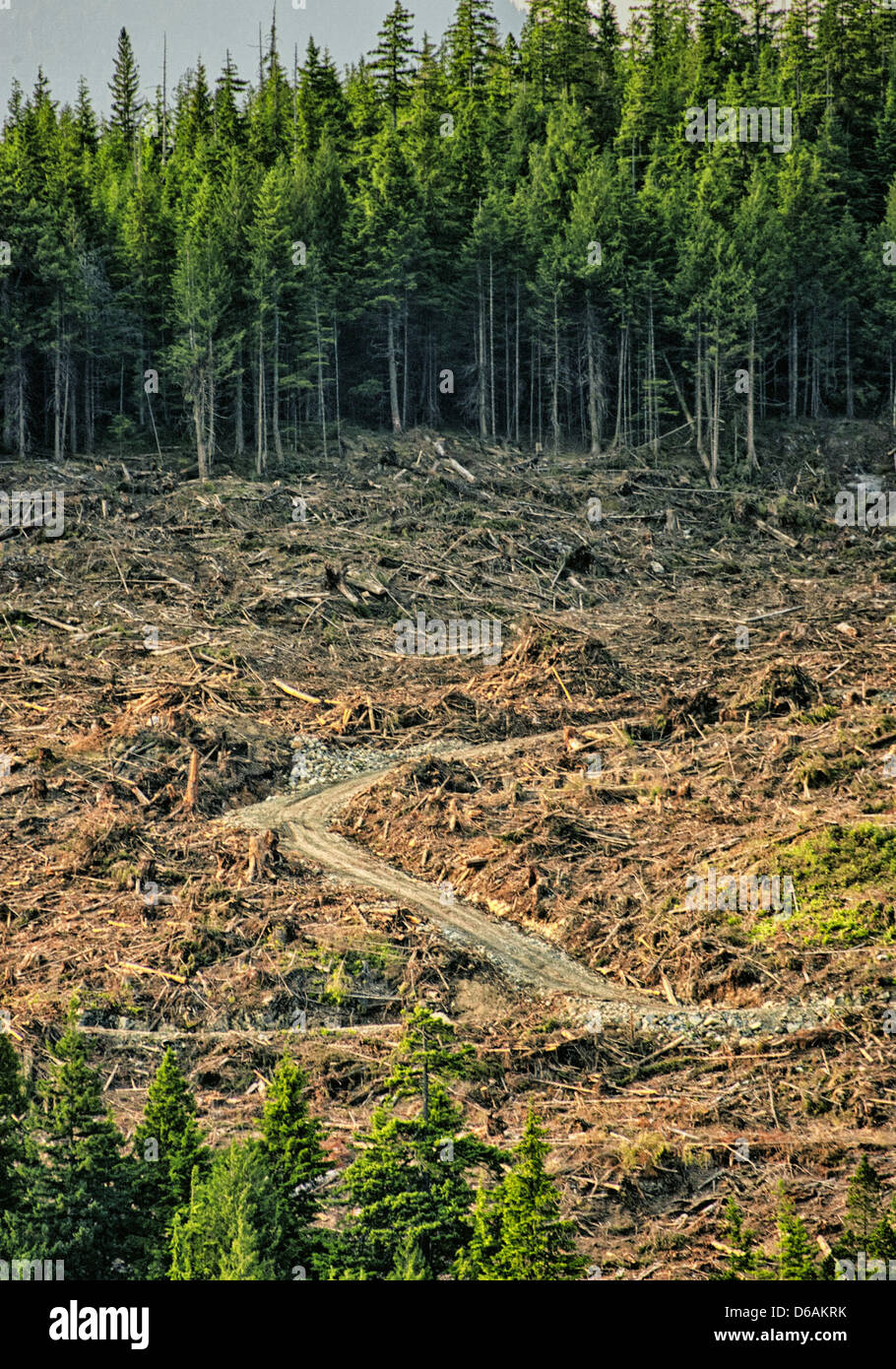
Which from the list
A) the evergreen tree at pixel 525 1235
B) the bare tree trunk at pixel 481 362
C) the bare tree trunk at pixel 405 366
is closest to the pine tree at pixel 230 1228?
the evergreen tree at pixel 525 1235

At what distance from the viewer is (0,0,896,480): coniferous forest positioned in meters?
54.1

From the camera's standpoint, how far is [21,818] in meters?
23.3

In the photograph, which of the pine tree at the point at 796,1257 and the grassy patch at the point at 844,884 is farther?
the grassy patch at the point at 844,884

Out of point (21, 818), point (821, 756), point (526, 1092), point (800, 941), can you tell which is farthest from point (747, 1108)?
point (21, 818)

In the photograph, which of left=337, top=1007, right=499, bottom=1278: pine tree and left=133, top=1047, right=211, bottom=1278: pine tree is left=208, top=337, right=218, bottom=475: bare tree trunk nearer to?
left=133, top=1047, right=211, bottom=1278: pine tree

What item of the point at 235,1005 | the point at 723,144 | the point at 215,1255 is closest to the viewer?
the point at 215,1255

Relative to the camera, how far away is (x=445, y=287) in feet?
205

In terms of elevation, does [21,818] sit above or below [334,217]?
below

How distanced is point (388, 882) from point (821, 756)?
8216mm

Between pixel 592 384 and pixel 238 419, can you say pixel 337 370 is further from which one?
pixel 592 384

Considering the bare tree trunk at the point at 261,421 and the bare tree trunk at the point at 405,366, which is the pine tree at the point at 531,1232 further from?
the bare tree trunk at the point at 405,366

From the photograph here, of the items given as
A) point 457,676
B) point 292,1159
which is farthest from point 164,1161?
point 457,676

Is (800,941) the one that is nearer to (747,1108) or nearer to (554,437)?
(747,1108)

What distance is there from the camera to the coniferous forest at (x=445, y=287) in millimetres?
54094
